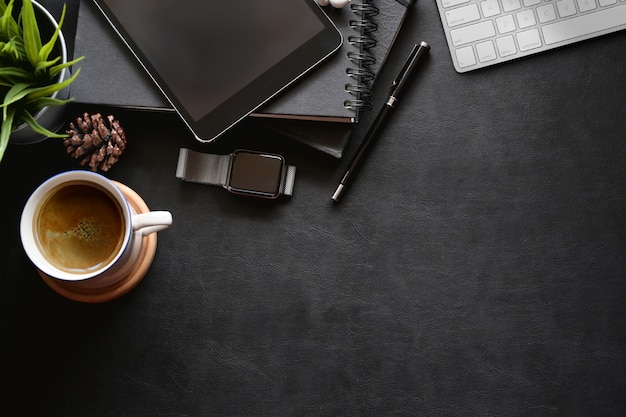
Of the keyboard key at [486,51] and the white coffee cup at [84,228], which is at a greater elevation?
the keyboard key at [486,51]

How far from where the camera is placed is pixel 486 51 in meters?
0.88

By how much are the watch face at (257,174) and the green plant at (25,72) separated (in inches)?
8.8

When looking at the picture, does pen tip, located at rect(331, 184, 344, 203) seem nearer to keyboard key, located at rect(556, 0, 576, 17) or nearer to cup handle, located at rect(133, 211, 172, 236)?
cup handle, located at rect(133, 211, 172, 236)

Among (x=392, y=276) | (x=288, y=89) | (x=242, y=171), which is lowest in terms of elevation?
(x=392, y=276)

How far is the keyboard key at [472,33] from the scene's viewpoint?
0.88 m

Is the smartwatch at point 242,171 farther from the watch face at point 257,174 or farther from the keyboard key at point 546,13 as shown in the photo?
the keyboard key at point 546,13

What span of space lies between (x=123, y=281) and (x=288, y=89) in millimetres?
320

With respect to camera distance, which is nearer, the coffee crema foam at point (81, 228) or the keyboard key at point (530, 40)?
the coffee crema foam at point (81, 228)

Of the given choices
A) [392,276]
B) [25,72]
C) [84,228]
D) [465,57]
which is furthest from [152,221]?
[465,57]

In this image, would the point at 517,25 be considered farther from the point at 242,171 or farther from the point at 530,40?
the point at 242,171

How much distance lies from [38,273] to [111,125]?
0.21 metres

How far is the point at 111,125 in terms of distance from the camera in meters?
0.86

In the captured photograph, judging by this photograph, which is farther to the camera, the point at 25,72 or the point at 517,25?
the point at 517,25

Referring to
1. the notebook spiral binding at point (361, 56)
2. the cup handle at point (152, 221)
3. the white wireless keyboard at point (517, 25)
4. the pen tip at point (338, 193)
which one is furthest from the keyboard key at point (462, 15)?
the cup handle at point (152, 221)
